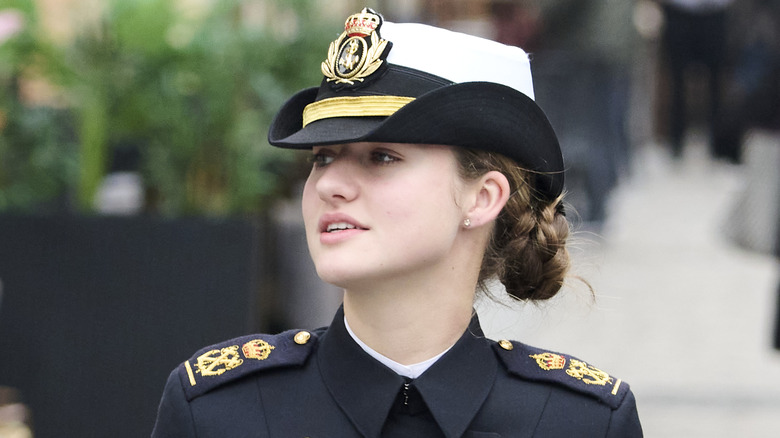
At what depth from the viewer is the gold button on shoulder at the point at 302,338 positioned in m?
2.20

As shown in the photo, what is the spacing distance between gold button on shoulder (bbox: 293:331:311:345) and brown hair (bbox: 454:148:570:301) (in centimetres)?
32

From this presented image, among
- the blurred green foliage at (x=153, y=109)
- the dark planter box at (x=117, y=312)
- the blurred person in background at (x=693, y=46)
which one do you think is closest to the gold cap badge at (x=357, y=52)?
the dark planter box at (x=117, y=312)

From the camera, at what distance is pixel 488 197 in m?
2.12

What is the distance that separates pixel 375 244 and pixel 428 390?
259 millimetres

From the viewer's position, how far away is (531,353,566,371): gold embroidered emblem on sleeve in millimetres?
2209

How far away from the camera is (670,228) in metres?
10.9

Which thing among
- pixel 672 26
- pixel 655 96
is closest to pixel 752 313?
pixel 672 26

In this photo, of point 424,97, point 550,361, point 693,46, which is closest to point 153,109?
point 550,361

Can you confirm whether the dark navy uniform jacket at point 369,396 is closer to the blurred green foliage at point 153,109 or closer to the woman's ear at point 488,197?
the woman's ear at point 488,197

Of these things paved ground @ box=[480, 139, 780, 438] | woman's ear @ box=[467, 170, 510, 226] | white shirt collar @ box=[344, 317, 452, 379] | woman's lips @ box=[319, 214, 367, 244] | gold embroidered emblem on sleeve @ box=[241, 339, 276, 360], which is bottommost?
paved ground @ box=[480, 139, 780, 438]

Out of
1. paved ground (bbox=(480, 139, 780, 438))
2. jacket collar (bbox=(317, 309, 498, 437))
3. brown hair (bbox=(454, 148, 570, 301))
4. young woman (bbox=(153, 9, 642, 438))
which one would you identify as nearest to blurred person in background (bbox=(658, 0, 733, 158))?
paved ground (bbox=(480, 139, 780, 438))

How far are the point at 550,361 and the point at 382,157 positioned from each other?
0.50 metres

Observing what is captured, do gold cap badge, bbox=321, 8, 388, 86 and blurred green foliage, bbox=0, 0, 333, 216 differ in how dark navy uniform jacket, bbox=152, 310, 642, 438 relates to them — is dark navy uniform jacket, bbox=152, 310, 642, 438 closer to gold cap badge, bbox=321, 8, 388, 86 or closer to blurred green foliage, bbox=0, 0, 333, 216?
gold cap badge, bbox=321, 8, 388, 86

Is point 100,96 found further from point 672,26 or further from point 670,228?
point 672,26
